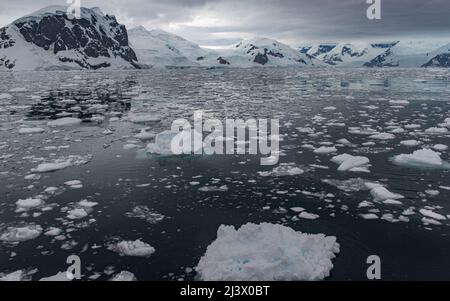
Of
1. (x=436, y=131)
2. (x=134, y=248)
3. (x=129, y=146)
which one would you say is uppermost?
(x=436, y=131)

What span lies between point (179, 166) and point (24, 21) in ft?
664

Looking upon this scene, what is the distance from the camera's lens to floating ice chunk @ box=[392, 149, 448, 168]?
11812mm

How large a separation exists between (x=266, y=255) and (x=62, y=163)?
7796 millimetres

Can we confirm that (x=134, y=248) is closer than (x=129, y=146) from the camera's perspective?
Yes

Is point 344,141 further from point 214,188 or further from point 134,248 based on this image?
point 134,248

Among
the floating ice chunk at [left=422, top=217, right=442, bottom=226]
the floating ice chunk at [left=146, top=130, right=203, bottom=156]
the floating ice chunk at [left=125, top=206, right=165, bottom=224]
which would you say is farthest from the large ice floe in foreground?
the floating ice chunk at [left=146, top=130, right=203, bottom=156]

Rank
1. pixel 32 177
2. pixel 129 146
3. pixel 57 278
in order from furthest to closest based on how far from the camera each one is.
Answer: pixel 129 146 < pixel 32 177 < pixel 57 278

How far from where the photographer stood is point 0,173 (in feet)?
36.8

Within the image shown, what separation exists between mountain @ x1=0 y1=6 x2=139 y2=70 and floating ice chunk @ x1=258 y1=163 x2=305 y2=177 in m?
152

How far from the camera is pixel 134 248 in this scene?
23.5 feet

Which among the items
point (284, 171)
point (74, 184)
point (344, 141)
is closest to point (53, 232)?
point (74, 184)

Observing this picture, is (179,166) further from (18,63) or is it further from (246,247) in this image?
(18,63)

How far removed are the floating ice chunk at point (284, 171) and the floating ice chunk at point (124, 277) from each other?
18.2ft

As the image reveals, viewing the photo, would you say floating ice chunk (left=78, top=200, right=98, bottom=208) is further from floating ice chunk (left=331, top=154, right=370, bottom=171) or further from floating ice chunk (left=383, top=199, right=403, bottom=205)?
floating ice chunk (left=331, top=154, right=370, bottom=171)
